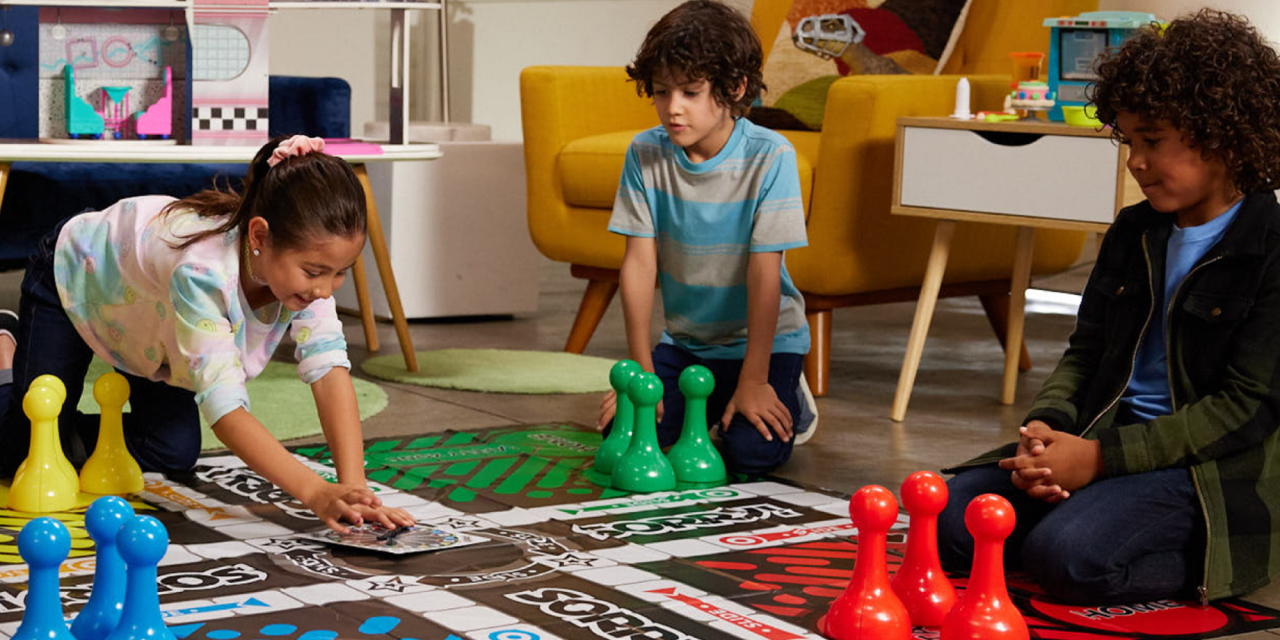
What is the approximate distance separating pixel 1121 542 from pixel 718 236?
890mm

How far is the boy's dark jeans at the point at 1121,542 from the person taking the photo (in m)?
1.63

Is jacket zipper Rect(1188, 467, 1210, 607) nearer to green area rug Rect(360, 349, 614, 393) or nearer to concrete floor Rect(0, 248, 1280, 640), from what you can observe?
concrete floor Rect(0, 248, 1280, 640)

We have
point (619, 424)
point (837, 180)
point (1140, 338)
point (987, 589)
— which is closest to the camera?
point (987, 589)

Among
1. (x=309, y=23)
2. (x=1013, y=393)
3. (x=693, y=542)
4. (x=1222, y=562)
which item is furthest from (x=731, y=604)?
(x=309, y=23)

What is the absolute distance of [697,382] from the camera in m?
2.20

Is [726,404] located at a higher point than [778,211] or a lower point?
lower

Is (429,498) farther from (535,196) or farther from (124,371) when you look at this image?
(535,196)

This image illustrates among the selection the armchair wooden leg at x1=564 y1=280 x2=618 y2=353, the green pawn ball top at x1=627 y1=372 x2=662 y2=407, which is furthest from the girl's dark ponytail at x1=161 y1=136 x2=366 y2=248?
the armchair wooden leg at x1=564 y1=280 x2=618 y2=353

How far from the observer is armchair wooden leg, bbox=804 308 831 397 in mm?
2967

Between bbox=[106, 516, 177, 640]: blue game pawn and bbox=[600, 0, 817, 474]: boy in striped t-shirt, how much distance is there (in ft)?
3.58

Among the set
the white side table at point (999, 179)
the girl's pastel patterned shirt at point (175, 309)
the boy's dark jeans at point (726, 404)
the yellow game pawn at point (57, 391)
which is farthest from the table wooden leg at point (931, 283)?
the yellow game pawn at point (57, 391)

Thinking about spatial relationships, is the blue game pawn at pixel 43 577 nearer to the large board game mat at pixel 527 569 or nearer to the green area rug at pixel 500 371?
the large board game mat at pixel 527 569

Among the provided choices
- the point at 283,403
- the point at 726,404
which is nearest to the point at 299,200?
the point at 726,404

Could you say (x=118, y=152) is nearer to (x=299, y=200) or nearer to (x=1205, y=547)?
(x=299, y=200)
